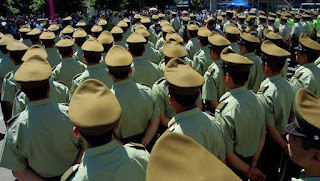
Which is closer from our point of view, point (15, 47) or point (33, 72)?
point (33, 72)

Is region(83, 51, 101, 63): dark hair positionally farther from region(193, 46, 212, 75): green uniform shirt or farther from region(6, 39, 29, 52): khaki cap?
region(193, 46, 212, 75): green uniform shirt

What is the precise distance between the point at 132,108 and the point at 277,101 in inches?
64.1

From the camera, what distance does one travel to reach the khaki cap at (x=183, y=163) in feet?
3.74

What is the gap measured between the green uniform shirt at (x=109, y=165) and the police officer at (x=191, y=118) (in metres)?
0.56

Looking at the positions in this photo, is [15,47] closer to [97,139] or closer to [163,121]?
A: [163,121]

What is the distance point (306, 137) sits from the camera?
6.03ft

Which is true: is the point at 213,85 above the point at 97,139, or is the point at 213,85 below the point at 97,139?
below

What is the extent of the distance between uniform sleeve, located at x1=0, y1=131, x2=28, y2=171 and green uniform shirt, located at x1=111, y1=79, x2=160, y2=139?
1.04 metres

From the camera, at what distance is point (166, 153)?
126 centimetres

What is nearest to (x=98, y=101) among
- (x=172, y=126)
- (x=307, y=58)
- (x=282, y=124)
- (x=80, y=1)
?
(x=172, y=126)

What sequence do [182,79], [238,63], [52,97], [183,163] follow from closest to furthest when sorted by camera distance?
[183,163] → [182,79] → [238,63] → [52,97]

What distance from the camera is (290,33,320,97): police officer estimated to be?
4051 millimetres

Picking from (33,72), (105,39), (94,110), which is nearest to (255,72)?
(105,39)

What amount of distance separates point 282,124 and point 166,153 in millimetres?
2535
